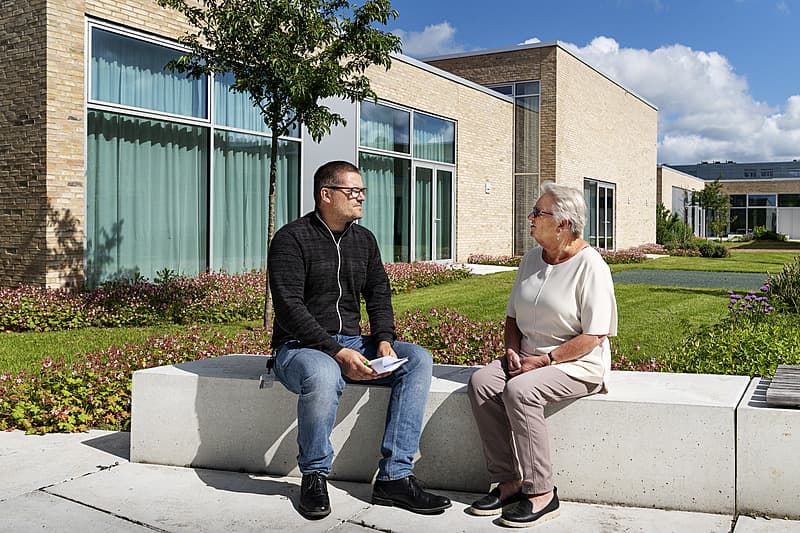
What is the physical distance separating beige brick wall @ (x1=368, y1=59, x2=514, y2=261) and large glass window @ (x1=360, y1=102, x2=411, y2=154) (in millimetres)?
315

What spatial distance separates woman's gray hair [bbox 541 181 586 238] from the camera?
4273mm

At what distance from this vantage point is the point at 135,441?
4801mm

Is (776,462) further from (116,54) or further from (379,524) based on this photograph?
(116,54)

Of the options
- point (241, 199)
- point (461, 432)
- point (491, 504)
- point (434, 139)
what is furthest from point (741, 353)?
point (434, 139)

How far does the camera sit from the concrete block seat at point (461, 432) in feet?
13.0

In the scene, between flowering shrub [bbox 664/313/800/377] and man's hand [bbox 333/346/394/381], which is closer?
man's hand [bbox 333/346/394/381]

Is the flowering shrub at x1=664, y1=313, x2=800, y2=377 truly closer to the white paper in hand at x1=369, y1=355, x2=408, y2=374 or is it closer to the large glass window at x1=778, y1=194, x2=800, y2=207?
the white paper in hand at x1=369, y1=355, x2=408, y2=374

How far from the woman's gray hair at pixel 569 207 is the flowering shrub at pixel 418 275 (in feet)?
33.0

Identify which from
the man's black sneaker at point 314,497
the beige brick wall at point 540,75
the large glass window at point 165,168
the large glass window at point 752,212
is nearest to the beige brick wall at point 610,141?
the beige brick wall at point 540,75

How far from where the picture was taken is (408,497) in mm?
A: 4012

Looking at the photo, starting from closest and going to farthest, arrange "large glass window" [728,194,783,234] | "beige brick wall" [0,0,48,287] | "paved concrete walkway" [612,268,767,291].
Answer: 1. "beige brick wall" [0,0,48,287]
2. "paved concrete walkway" [612,268,767,291]
3. "large glass window" [728,194,783,234]

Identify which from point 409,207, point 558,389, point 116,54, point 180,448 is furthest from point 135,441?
point 409,207

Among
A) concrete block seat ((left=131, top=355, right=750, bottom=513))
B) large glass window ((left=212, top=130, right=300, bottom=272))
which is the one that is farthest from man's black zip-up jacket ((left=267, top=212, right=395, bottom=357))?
large glass window ((left=212, top=130, right=300, bottom=272))

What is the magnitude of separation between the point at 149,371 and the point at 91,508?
38.6 inches
